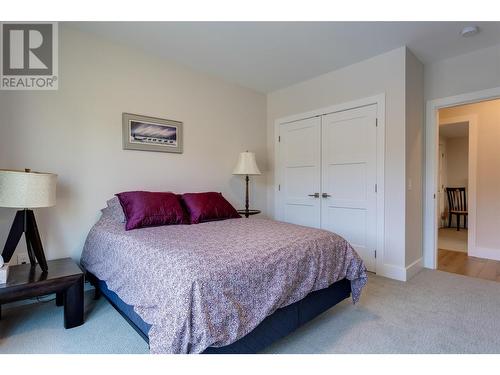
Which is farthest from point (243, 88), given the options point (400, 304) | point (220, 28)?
point (400, 304)

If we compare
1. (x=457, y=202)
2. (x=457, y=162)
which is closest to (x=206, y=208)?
(x=457, y=202)

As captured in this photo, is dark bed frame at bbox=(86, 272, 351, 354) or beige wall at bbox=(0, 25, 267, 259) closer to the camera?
dark bed frame at bbox=(86, 272, 351, 354)

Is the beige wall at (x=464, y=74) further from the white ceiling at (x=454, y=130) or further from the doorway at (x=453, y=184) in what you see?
the doorway at (x=453, y=184)

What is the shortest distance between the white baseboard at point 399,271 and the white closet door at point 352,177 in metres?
0.14

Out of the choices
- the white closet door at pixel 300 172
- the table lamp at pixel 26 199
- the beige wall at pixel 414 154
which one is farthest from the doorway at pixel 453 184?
the table lamp at pixel 26 199

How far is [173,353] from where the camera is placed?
44.9 inches

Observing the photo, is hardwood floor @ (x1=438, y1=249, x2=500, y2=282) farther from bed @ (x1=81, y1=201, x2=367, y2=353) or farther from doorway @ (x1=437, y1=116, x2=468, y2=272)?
bed @ (x1=81, y1=201, x2=367, y2=353)

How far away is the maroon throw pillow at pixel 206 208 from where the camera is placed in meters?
2.65

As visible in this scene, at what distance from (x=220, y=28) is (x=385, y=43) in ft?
5.52

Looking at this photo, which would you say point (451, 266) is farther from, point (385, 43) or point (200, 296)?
point (200, 296)

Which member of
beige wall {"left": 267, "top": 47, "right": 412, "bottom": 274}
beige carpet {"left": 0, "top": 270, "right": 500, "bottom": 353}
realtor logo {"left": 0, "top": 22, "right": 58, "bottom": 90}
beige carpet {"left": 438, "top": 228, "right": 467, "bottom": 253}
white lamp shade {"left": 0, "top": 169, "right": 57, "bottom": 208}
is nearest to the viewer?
beige carpet {"left": 0, "top": 270, "right": 500, "bottom": 353}

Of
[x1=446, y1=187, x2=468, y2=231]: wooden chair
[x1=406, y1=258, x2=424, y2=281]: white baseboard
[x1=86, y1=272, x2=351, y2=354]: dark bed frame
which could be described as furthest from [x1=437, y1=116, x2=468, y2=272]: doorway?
[x1=86, y1=272, x2=351, y2=354]: dark bed frame

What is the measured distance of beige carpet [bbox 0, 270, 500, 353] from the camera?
1633mm

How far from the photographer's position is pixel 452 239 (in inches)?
189
